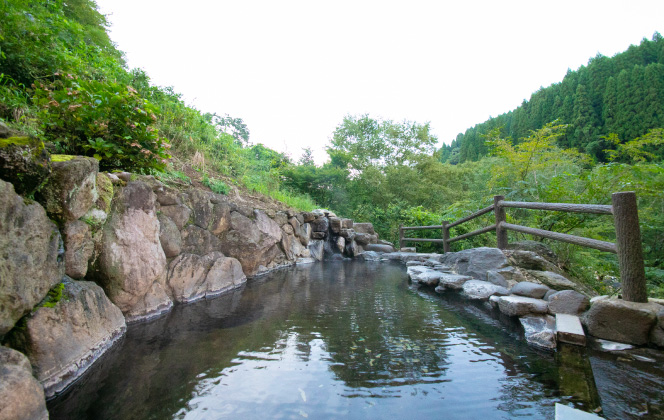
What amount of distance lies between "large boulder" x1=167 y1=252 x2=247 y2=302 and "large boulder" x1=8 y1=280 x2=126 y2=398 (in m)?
1.28

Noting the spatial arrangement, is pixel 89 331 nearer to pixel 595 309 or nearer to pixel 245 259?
pixel 245 259

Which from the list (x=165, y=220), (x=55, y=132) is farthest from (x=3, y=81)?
(x=165, y=220)

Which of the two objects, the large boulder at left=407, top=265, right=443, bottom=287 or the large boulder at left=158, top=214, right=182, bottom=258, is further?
the large boulder at left=407, top=265, right=443, bottom=287

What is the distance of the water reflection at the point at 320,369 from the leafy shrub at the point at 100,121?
188 cm

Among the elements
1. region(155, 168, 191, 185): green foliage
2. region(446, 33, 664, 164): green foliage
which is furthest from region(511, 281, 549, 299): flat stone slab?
region(446, 33, 664, 164): green foliage

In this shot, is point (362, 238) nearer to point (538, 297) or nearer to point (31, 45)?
point (538, 297)

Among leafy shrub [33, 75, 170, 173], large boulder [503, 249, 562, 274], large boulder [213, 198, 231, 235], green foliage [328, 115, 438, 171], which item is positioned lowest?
large boulder [503, 249, 562, 274]

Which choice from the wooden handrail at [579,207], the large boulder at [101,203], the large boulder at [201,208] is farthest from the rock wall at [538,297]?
the large boulder at [101,203]

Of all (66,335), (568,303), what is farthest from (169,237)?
(568,303)

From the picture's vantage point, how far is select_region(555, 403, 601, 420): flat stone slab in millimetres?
1351

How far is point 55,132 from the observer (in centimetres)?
297

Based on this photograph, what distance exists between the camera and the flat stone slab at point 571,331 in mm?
2195

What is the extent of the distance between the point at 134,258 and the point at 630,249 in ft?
14.2

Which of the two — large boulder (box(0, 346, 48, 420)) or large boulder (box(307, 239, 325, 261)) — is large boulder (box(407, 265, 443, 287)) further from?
large boulder (box(0, 346, 48, 420))
